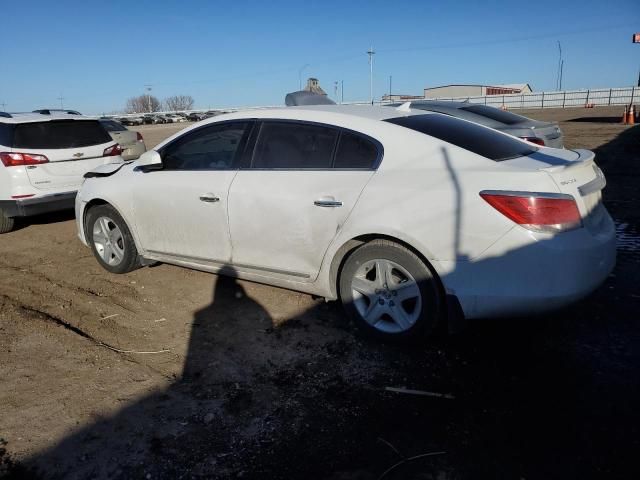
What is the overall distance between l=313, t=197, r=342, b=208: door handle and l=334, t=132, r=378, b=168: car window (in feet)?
0.86

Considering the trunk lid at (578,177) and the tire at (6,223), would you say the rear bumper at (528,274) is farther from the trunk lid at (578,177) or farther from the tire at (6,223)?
the tire at (6,223)

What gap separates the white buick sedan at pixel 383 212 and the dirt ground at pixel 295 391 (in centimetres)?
37

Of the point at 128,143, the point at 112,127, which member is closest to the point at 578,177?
the point at 128,143

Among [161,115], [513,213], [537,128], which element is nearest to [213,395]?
[513,213]

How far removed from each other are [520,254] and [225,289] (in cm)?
270

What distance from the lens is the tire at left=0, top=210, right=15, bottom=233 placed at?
6.99 m

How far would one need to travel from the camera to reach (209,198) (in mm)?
4031

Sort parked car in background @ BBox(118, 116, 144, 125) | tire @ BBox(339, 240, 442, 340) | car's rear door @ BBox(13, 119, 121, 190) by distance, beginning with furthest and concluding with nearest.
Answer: parked car in background @ BBox(118, 116, 144, 125) < car's rear door @ BBox(13, 119, 121, 190) < tire @ BBox(339, 240, 442, 340)

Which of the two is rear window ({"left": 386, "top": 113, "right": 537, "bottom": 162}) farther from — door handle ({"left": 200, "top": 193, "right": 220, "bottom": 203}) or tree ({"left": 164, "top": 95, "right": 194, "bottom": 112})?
tree ({"left": 164, "top": 95, "right": 194, "bottom": 112})

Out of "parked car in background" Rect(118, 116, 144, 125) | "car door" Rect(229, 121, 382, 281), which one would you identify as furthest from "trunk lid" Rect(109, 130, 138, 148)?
"parked car in background" Rect(118, 116, 144, 125)

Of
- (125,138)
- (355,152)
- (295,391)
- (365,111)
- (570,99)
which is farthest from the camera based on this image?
(570,99)

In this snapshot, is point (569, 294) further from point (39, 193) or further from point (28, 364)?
point (39, 193)

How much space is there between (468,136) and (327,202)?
1142 mm

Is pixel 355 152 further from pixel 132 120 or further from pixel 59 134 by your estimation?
pixel 132 120
